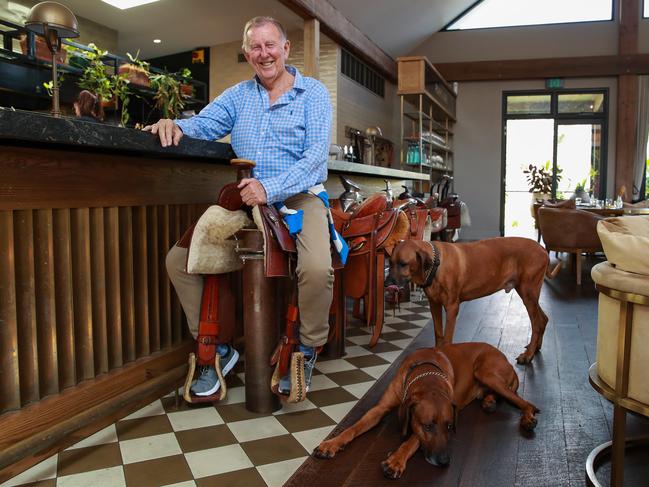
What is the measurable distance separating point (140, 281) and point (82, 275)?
371 millimetres

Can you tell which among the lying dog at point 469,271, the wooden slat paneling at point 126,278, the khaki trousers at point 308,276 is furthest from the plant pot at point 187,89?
the khaki trousers at point 308,276

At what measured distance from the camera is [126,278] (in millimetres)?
2457

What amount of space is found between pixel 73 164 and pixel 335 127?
7.87 metres

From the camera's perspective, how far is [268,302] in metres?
2.43

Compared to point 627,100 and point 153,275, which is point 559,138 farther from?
point 153,275

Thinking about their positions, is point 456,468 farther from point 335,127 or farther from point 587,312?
point 335,127

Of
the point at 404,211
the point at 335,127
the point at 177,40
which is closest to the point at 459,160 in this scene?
the point at 335,127

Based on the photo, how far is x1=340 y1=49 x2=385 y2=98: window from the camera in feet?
33.6

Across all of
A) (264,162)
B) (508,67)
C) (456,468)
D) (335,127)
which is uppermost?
(508,67)

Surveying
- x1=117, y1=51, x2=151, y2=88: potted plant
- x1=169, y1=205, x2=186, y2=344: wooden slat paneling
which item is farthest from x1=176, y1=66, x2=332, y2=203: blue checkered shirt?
x1=117, y1=51, x2=151, y2=88: potted plant

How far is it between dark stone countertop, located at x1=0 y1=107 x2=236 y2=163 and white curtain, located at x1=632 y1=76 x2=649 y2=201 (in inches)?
483

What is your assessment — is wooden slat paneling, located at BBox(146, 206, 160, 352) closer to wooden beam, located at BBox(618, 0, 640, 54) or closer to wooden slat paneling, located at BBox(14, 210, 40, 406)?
wooden slat paneling, located at BBox(14, 210, 40, 406)

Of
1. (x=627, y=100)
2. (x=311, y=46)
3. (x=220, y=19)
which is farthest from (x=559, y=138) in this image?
(x=220, y=19)

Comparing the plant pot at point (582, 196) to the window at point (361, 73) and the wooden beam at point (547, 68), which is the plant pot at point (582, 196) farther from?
the wooden beam at point (547, 68)
